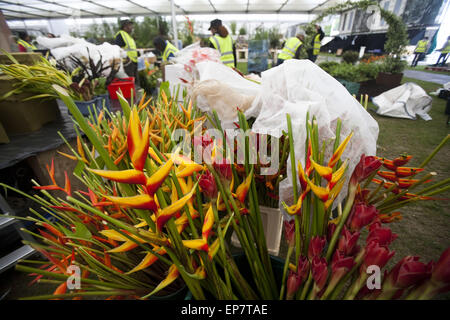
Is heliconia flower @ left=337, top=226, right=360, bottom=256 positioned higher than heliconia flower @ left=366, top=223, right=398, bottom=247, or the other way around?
heliconia flower @ left=366, top=223, right=398, bottom=247

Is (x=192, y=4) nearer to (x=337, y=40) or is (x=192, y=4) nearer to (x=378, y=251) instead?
(x=337, y=40)

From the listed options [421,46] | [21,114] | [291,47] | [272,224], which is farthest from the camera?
[421,46]

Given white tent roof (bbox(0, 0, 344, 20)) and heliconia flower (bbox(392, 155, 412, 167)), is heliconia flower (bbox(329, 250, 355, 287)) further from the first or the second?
white tent roof (bbox(0, 0, 344, 20))

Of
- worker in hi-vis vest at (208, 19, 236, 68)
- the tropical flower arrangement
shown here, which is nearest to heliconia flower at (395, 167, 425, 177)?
the tropical flower arrangement

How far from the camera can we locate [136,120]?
0.19m

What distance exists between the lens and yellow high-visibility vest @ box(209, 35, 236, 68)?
291 centimetres

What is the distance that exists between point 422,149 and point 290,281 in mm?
2629

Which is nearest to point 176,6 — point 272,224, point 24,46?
point 24,46

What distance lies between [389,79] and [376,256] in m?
4.76

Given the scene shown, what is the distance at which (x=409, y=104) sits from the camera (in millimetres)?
2955

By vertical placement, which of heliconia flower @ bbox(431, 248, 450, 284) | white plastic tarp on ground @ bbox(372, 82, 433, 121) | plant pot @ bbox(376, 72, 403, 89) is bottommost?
white plastic tarp on ground @ bbox(372, 82, 433, 121)

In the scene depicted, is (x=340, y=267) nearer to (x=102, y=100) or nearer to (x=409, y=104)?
(x=102, y=100)

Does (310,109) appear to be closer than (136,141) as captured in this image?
No

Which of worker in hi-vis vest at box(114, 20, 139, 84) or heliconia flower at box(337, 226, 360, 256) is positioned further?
worker in hi-vis vest at box(114, 20, 139, 84)
